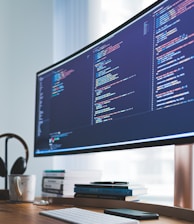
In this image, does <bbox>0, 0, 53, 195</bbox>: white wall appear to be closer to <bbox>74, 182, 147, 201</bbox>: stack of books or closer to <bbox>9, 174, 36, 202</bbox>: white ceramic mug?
<bbox>9, 174, 36, 202</bbox>: white ceramic mug

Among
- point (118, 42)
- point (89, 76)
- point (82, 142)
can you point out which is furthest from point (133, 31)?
point (82, 142)

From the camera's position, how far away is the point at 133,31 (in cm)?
116

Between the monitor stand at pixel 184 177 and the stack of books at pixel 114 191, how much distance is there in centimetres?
14

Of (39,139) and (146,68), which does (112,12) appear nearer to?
(39,139)

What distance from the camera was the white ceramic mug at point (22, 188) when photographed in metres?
1.36

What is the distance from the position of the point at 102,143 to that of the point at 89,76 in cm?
25

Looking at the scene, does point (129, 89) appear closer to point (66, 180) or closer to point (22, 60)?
point (66, 180)

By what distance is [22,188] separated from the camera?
137cm

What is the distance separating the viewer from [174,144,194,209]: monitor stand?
99 cm

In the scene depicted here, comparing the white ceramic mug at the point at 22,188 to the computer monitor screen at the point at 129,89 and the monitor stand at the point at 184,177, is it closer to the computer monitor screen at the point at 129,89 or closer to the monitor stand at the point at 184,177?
the computer monitor screen at the point at 129,89

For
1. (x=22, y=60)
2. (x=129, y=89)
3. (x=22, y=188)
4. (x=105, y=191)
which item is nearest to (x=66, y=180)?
(x=22, y=188)

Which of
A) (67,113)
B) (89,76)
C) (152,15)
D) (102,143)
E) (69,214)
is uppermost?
(152,15)

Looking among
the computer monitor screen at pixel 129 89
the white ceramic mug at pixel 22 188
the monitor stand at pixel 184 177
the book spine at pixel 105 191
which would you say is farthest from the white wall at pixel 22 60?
the monitor stand at pixel 184 177

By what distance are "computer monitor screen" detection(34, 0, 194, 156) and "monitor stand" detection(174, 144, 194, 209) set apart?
9cm
